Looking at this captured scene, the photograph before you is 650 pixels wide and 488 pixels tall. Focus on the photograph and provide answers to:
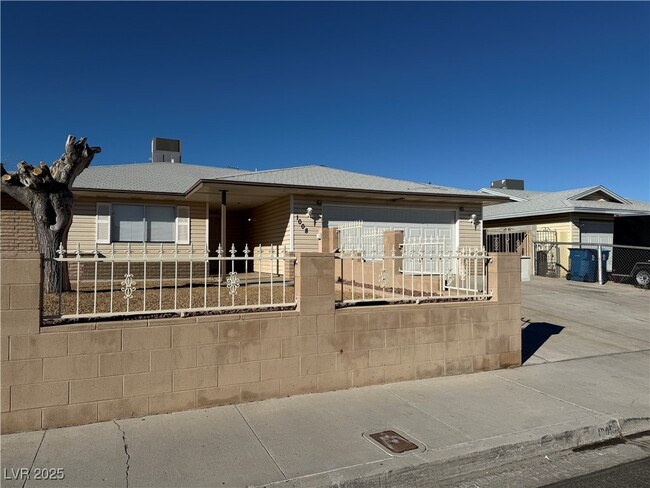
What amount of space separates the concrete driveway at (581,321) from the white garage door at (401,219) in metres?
3.20

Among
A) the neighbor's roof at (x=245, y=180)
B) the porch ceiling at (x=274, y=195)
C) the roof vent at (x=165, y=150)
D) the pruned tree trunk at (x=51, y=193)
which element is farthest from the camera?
the roof vent at (x=165, y=150)

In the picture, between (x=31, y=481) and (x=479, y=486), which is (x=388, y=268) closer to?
(x=479, y=486)

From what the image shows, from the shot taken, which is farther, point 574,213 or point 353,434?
point 574,213

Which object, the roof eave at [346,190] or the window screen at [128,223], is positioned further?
the window screen at [128,223]

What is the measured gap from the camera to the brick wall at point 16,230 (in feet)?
43.6

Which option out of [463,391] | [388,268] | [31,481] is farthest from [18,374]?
[388,268]

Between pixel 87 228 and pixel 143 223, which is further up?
pixel 143 223

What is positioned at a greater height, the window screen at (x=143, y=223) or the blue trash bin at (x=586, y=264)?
the window screen at (x=143, y=223)

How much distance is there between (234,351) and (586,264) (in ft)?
51.7

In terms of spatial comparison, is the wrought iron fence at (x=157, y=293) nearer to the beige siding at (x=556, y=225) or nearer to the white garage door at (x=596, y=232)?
the beige siding at (x=556, y=225)

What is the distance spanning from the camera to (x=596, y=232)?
19.7 metres

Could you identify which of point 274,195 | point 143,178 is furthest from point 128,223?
point 274,195

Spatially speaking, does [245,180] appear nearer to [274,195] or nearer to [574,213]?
[274,195]

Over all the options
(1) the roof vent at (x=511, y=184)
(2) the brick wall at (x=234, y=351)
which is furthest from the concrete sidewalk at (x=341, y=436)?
(1) the roof vent at (x=511, y=184)
